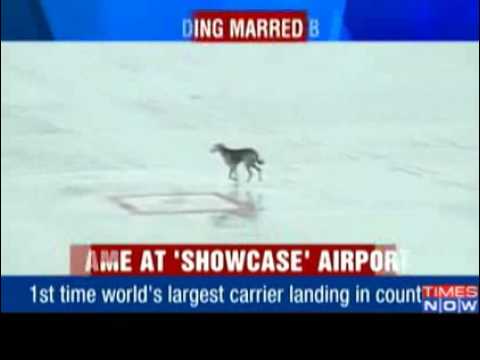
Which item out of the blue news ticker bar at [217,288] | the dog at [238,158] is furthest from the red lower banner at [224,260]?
the dog at [238,158]

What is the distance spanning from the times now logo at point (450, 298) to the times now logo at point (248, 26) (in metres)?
0.56

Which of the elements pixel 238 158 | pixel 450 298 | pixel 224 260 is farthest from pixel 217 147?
pixel 450 298

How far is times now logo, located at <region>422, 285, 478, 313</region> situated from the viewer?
1365 mm

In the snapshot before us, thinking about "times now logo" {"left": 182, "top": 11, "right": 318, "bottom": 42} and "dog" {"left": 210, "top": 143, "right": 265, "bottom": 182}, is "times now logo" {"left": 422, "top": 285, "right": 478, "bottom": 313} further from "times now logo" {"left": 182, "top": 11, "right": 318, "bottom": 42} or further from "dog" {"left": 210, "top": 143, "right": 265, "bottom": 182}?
"times now logo" {"left": 182, "top": 11, "right": 318, "bottom": 42}

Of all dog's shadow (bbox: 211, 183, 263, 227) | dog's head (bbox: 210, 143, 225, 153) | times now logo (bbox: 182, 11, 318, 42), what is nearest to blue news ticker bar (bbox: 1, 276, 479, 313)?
dog's shadow (bbox: 211, 183, 263, 227)

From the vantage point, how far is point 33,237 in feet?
4.47

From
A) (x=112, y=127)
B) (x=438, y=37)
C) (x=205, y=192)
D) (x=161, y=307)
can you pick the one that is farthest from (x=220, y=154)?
(x=438, y=37)

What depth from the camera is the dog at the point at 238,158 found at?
1.34 metres

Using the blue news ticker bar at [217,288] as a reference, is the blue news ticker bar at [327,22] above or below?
above

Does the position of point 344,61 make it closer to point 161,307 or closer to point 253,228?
point 253,228

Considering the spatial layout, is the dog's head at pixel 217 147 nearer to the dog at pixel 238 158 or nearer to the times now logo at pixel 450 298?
the dog at pixel 238 158

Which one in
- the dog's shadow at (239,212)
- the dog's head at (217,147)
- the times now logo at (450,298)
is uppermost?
the dog's head at (217,147)

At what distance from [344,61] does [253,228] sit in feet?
1.23

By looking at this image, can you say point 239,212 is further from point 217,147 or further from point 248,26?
point 248,26
